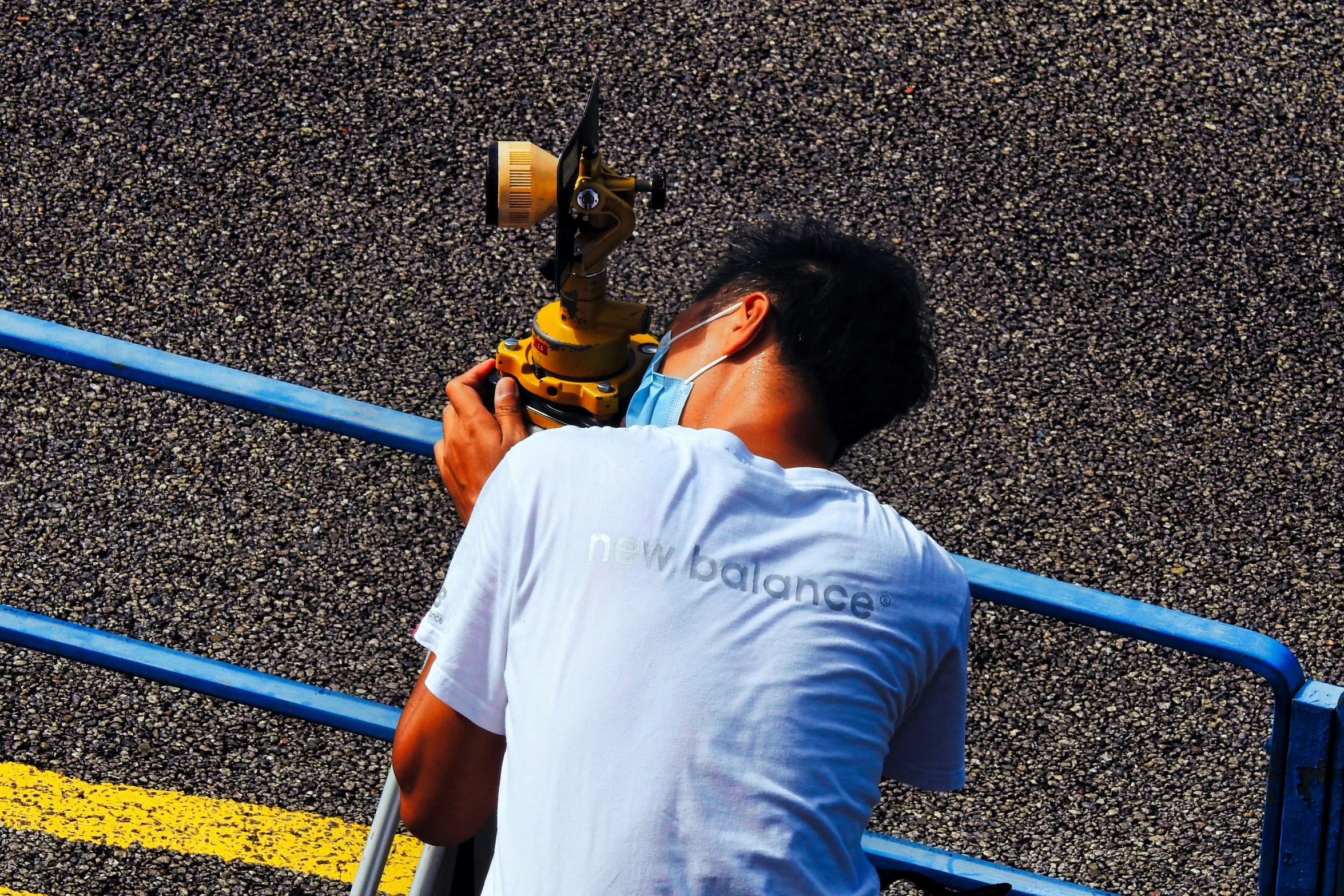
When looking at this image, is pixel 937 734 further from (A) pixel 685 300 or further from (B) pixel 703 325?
(A) pixel 685 300

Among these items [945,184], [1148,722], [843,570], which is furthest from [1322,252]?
[843,570]

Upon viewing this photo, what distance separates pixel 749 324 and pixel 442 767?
2.49ft

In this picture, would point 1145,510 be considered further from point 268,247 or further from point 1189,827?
point 268,247

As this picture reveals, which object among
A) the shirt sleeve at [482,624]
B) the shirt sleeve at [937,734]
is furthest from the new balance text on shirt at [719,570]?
the shirt sleeve at [937,734]

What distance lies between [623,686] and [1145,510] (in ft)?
8.68

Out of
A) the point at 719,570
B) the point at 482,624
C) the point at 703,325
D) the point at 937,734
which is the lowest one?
the point at 937,734

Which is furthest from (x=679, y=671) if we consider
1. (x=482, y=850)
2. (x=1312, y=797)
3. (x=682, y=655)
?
(x=1312, y=797)

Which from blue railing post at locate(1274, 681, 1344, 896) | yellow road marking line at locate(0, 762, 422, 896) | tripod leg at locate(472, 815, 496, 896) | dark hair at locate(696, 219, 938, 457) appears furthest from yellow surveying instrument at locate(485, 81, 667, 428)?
yellow road marking line at locate(0, 762, 422, 896)

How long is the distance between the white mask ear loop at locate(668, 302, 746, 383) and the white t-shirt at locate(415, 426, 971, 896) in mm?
269

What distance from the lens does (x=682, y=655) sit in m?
1.44

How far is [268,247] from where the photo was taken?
4066 millimetres

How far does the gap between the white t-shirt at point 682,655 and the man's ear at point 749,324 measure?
0.86ft

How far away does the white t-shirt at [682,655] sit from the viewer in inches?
55.6

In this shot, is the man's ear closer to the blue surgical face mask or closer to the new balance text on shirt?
the blue surgical face mask
